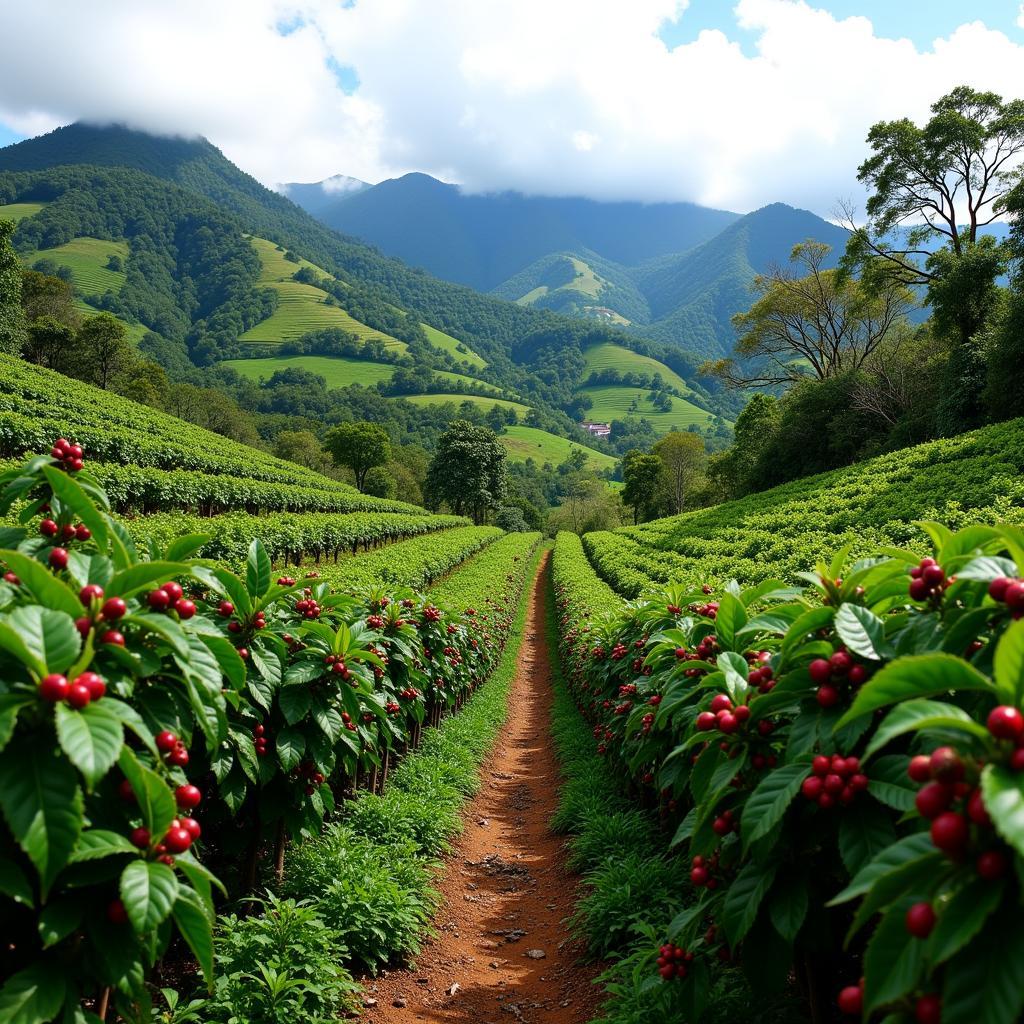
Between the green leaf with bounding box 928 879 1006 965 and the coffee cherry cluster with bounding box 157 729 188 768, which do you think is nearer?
the green leaf with bounding box 928 879 1006 965

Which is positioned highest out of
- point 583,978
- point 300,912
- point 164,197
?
point 164,197

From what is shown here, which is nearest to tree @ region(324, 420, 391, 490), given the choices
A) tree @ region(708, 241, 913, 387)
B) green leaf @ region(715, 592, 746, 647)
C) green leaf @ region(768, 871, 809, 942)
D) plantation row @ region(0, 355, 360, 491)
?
plantation row @ region(0, 355, 360, 491)

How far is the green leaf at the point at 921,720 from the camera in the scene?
117cm

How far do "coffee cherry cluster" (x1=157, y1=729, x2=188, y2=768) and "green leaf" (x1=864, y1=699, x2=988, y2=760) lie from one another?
1.89 m

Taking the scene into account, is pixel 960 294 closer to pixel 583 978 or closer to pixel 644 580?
pixel 644 580

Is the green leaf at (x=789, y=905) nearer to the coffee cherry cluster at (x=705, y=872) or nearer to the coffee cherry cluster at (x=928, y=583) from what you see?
the coffee cherry cluster at (x=705, y=872)

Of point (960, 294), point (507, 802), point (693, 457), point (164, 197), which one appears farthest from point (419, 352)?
point (507, 802)

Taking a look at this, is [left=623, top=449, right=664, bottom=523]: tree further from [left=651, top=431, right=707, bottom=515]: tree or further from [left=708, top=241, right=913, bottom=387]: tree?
[left=708, top=241, right=913, bottom=387]: tree

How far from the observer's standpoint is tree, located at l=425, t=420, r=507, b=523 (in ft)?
177

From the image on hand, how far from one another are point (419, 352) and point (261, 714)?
15040cm

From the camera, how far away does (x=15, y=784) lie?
1.45m

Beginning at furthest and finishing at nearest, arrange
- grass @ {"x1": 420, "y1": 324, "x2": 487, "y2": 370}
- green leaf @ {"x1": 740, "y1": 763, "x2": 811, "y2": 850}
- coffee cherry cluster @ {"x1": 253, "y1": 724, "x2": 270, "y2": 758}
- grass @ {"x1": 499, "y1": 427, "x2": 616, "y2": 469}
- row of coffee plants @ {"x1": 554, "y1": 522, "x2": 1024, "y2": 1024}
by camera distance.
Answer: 1. grass @ {"x1": 420, "y1": 324, "x2": 487, "y2": 370}
2. grass @ {"x1": 499, "y1": 427, "x2": 616, "y2": 469}
3. coffee cherry cluster @ {"x1": 253, "y1": 724, "x2": 270, "y2": 758}
4. green leaf @ {"x1": 740, "y1": 763, "x2": 811, "y2": 850}
5. row of coffee plants @ {"x1": 554, "y1": 522, "x2": 1024, "y2": 1024}

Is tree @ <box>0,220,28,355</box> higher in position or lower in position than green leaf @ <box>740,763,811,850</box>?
higher

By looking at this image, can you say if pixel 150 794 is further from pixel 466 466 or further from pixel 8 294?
pixel 466 466
